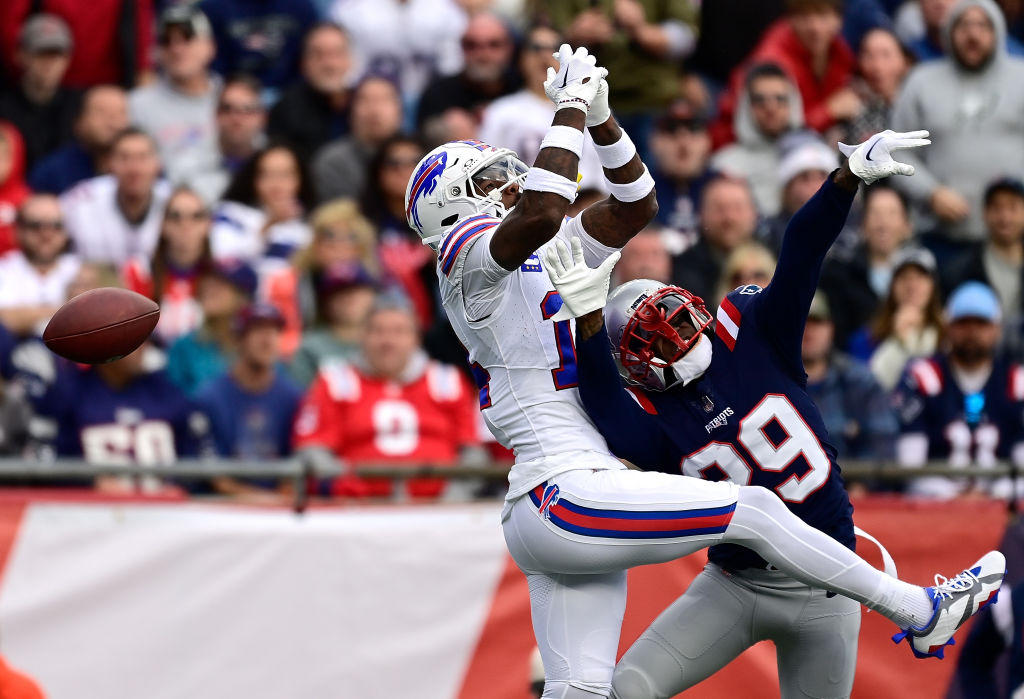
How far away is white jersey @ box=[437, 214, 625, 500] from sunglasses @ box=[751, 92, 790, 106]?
468 cm

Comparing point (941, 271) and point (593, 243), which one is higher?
point (593, 243)

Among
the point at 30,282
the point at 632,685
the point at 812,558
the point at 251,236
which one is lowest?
the point at 632,685

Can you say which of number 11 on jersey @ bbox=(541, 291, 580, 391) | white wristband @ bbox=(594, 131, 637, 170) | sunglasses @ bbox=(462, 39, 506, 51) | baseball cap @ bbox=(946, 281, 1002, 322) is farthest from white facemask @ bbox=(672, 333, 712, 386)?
sunglasses @ bbox=(462, 39, 506, 51)

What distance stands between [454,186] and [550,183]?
468mm

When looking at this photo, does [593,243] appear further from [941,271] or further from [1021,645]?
[941,271]

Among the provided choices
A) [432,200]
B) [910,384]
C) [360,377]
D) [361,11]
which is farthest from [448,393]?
[361,11]

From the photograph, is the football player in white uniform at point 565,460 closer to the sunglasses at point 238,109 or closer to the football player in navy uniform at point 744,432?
the football player in navy uniform at point 744,432

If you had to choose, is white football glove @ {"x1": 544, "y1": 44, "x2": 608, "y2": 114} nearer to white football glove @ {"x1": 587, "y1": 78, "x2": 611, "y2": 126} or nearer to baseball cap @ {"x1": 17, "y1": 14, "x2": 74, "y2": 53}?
white football glove @ {"x1": 587, "y1": 78, "x2": 611, "y2": 126}

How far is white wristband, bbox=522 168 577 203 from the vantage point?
434 cm

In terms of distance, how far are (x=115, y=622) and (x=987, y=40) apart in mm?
5640

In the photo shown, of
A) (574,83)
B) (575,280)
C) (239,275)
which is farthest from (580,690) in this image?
(239,275)

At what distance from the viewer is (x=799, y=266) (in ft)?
15.2

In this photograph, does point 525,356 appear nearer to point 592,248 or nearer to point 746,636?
point 592,248

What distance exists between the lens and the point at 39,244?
26.3 feet
